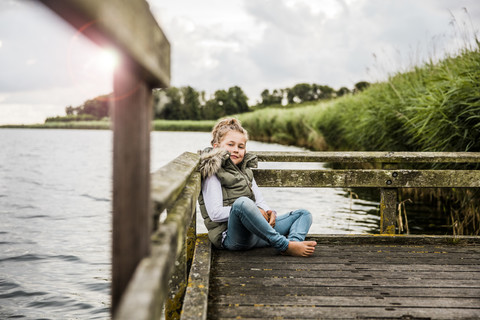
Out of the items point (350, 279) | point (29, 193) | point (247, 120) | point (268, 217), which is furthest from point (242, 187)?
point (247, 120)

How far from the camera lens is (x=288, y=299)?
255cm

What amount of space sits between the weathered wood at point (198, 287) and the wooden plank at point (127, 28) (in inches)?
48.0

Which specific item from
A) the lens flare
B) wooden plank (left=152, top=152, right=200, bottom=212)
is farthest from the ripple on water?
the lens flare

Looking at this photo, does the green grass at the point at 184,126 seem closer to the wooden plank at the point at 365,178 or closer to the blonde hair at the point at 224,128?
the wooden plank at the point at 365,178

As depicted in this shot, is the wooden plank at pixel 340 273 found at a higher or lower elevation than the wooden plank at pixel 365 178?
lower

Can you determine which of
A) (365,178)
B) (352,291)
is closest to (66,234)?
(365,178)

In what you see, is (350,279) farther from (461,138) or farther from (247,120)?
(247,120)

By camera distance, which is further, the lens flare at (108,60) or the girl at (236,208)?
the girl at (236,208)

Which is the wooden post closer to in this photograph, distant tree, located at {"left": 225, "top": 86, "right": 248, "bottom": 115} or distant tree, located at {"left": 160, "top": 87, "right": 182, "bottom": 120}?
distant tree, located at {"left": 160, "top": 87, "right": 182, "bottom": 120}

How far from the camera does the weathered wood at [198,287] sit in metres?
2.19

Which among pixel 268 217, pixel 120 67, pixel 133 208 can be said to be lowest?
pixel 268 217

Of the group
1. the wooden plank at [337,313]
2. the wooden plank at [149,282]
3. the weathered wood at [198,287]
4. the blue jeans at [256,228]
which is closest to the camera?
the wooden plank at [149,282]

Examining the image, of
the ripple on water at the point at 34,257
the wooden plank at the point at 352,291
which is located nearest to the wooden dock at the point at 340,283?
the wooden plank at the point at 352,291

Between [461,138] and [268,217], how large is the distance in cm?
349
